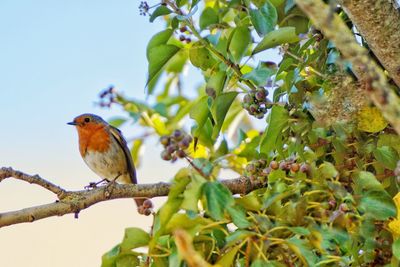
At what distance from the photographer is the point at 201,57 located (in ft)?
6.75

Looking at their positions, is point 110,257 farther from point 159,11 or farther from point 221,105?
point 159,11

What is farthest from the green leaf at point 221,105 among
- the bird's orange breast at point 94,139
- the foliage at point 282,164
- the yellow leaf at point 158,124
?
the bird's orange breast at point 94,139

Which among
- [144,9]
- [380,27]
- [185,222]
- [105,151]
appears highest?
[105,151]

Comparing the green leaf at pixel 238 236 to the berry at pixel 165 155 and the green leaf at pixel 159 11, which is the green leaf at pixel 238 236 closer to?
the berry at pixel 165 155

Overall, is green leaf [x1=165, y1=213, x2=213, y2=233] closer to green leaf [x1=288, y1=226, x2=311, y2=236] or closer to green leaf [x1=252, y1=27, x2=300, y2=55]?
green leaf [x1=288, y1=226, x2=311, y2=236]

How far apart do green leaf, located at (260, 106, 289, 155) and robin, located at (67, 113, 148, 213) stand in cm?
196

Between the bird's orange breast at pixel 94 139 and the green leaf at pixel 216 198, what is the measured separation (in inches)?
106

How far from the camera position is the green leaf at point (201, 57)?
2039 millimetres

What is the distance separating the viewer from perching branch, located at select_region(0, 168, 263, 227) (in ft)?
5.74

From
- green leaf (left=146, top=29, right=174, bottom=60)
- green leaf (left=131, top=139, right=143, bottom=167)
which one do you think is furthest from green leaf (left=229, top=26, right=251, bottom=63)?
green leaf (left=131, top=139, right=143, bottom=167)

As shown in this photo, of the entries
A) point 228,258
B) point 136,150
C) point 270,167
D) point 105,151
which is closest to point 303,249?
point 228,258

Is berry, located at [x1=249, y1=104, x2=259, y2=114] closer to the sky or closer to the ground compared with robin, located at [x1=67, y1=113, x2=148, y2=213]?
closer to the ground

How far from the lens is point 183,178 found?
4.77 feet

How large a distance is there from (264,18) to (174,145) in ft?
1.91
